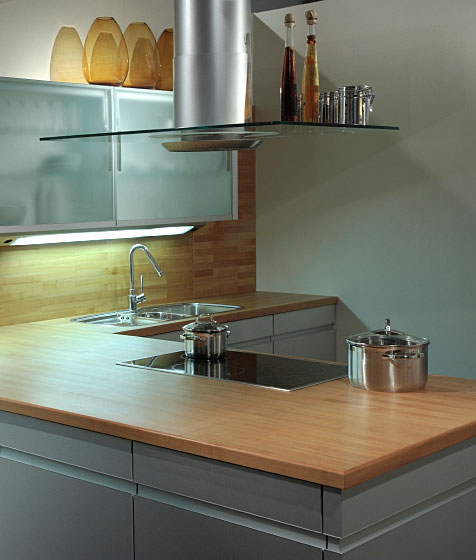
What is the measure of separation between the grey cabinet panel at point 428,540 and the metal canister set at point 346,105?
119cm

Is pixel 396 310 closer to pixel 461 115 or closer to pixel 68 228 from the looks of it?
pixel 461 115

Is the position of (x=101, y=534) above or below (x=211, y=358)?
below

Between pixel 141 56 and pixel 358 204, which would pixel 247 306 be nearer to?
pixel 358 204

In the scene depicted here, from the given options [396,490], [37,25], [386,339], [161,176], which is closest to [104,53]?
[37,25]

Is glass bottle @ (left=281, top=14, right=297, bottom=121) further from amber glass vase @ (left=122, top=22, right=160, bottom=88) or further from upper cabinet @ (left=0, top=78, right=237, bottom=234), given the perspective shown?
amber glass vase @ (left=122, top=22, right=160, bottom=88)

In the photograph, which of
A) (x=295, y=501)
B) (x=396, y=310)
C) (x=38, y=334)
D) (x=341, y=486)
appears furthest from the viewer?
(x=396, y=310)

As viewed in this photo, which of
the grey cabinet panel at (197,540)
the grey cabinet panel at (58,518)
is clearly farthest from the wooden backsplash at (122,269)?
the grey cabinet panel at (197,540)

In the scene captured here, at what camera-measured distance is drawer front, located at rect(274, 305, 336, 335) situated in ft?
14.9

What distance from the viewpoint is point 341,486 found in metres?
1.70

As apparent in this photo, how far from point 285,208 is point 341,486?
3.57m

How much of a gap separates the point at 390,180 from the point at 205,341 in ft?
7.04

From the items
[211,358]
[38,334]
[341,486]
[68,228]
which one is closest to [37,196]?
[68,228]

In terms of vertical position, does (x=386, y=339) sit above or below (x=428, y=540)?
above

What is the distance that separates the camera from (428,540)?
1988 mm
